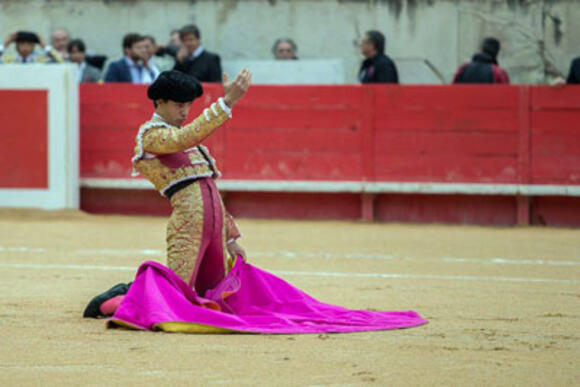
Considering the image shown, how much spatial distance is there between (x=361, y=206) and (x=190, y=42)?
196 centimetres

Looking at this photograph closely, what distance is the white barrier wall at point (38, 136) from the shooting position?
10055 mm

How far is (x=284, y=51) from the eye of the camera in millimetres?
10906

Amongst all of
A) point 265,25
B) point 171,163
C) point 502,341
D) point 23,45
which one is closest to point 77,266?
point 171,163

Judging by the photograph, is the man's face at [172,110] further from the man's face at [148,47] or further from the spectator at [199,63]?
the man's face at [148,47]

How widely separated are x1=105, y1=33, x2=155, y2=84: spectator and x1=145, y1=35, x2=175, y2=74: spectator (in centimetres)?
4

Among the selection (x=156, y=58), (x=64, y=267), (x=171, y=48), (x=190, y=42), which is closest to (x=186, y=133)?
(x=64, y=267)

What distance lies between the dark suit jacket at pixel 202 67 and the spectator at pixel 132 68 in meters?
0.37

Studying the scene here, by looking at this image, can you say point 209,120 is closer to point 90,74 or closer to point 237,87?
point 237,87

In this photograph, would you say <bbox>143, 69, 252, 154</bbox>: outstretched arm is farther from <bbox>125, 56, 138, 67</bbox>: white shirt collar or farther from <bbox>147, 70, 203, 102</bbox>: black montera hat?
<bbox>125, 56, 138, 67</bbox>: white shirt collar

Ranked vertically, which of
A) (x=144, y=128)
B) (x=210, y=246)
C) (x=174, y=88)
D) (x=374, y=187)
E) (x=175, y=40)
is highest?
(x=175, y=40)

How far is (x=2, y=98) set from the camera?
1011 cm

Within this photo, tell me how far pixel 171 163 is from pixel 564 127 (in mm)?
5748

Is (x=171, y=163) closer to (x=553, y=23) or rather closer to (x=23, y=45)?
(x=23, y=45)

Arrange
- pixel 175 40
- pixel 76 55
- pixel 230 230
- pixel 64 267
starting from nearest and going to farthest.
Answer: pixel 230 230
pixel 64 267
pixel 76 55
pixel 175 40
